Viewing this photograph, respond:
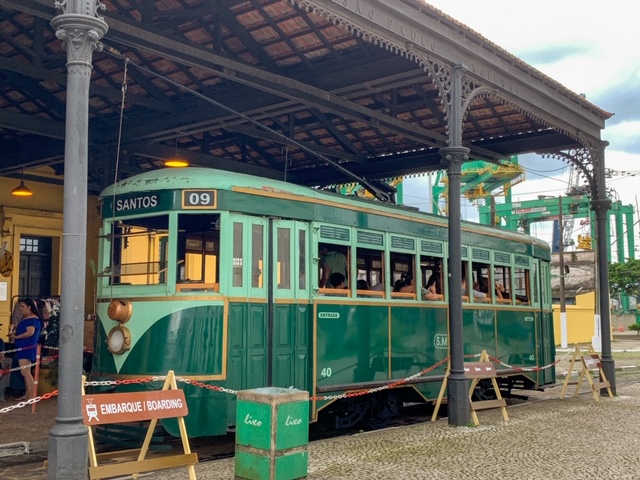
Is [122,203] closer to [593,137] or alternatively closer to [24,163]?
[24,163]

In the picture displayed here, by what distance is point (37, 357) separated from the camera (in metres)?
11.8

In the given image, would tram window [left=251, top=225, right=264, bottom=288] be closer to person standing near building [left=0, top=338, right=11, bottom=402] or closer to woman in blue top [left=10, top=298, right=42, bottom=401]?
woman in blue top [left=10, top=298, right=42, bottom=401]

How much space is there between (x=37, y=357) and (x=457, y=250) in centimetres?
683

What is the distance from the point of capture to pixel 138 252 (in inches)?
348

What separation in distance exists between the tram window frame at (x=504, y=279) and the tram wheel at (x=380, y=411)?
3507 mm

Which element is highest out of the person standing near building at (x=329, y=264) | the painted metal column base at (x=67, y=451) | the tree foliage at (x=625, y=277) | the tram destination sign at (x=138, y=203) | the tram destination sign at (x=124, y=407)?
the tree foliage at (x=625, y=277)

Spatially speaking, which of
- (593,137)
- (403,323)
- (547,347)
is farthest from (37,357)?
(593,137)

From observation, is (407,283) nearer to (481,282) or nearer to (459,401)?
Result: (459,401)

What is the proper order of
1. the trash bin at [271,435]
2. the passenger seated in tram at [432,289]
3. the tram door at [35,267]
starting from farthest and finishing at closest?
the tram door at [35,267], the passenger seated in tram at [432,289], the trash bin at [271,435]

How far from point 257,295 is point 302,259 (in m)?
0.91

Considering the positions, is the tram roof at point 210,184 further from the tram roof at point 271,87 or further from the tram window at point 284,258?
the tram roof at point 271,87

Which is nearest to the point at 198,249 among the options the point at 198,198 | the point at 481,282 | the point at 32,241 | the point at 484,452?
the point at 198,198

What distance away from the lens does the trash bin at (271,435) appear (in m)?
6.44

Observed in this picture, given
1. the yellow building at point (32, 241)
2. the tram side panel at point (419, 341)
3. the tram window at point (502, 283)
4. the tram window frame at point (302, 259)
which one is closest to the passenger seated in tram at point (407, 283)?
the tram side panel at point (419, 341)
